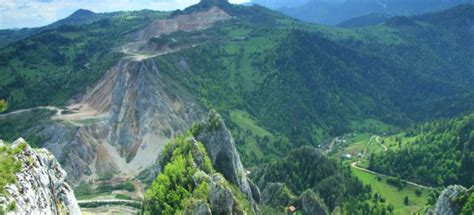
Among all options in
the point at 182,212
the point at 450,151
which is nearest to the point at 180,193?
the point at 182,212

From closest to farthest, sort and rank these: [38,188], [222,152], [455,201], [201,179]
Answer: [38,188], [201,179], [455,201], [222,152]

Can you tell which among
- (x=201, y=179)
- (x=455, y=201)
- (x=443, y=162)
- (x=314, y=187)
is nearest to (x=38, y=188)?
(x=201, y=179)

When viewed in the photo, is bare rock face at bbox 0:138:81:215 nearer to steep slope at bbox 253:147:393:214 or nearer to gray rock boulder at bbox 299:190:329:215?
steep slope at bbox 253:147:393:214

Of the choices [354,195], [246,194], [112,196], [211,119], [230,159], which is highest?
[211,119]

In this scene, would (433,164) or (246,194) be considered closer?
(246,194)

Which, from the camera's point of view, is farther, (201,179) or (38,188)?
(201,179)

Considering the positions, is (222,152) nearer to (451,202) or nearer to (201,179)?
(201,179)

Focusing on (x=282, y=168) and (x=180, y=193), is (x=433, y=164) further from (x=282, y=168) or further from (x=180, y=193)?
(x=180, y=193)

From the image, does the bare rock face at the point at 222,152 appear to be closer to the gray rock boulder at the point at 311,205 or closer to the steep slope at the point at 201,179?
the steep slope at the point at 201,179
